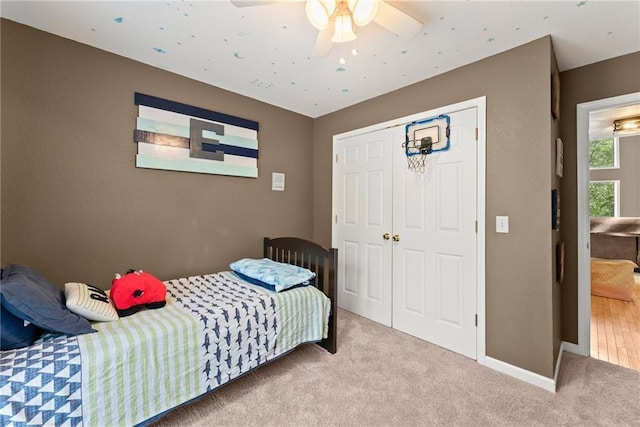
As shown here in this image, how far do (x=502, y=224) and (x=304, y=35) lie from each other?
198cm

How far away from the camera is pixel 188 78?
2551 millimetres

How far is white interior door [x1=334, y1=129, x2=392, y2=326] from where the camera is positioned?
2.88 meters

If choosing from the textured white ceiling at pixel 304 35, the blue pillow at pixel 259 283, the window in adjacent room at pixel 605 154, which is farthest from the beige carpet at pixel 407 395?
the window in adjacent room at pixel 605 154

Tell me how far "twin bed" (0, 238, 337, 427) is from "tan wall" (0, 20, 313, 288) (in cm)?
46

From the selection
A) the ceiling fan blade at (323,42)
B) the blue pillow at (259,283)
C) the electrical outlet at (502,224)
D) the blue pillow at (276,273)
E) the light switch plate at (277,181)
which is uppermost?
the ceiling fan blade at (323,42)

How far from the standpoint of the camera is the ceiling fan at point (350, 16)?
1366 mm

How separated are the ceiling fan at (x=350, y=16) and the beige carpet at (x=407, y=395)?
2178 mm

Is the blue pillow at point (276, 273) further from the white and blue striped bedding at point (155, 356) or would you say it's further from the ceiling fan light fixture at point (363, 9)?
the ceiling fan light fixture at point (363, 9)

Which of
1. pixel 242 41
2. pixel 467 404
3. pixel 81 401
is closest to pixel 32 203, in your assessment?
pixel 81 401

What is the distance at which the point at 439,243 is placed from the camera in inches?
97.3

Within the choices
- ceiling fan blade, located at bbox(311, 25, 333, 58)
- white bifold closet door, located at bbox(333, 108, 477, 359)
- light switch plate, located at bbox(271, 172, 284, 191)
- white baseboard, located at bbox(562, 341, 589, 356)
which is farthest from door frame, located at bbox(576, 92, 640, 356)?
light switch plate, located at bbox(271, 172, 284, 191)

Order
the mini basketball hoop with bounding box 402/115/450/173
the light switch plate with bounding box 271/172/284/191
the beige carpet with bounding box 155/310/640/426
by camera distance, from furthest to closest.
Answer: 1. the light switch plate with bounding box 271/172/284/191
2. the mini basketball hoop with bounding box 402/115/450/173
3. the beige carpet with bounding box 155/310/640/426

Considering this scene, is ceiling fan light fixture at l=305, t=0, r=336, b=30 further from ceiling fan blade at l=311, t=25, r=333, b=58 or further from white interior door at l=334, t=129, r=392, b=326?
white interior door at l=334, t=129, r=392, b=326

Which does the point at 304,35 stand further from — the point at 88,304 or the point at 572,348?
the point at 572,348
